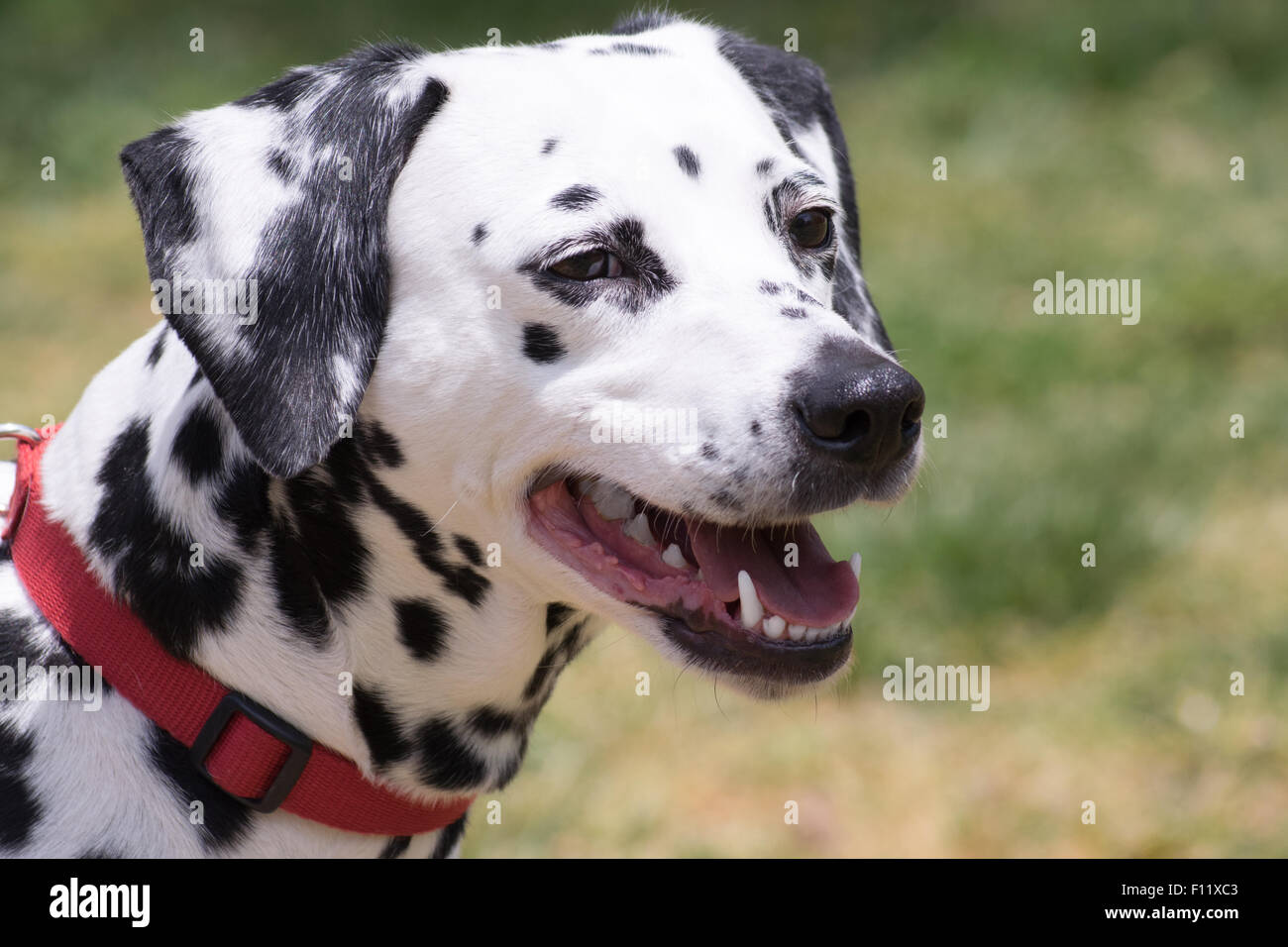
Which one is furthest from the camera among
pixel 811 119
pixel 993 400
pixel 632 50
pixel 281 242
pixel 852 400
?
pixel 993 400

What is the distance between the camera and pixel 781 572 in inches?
89.3

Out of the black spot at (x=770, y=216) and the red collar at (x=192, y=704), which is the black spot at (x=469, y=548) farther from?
the black spot at (x=770, y=216)

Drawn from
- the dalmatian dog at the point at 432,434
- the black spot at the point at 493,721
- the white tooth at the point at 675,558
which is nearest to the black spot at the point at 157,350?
the dalmatian dog at the point at 432,434

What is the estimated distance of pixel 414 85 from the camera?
7.36 feet

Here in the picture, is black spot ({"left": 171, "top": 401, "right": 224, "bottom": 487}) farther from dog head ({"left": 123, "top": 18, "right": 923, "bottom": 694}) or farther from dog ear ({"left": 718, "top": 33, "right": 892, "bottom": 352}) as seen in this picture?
dog ear ({"left": 718, "top": 33, "right": 892, "bottom": 352})

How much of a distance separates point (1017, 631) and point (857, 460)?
251 cm

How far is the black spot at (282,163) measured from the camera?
7.09 feet

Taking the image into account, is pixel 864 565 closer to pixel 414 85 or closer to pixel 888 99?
pixel 414 85

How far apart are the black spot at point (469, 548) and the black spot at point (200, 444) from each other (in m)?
0.38

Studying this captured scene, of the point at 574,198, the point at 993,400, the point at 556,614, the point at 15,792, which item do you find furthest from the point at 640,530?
the point at 993,400

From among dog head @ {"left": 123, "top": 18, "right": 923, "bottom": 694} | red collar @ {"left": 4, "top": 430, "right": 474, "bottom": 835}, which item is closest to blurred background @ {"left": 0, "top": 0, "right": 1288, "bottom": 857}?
red collar @ {"left": 4, "top": 430, "right": 474, "bottom": 835}

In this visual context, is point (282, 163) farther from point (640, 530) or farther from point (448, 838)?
point (448, 838)

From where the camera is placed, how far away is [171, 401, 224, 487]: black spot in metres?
2.12

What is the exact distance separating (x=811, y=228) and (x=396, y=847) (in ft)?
4.12
